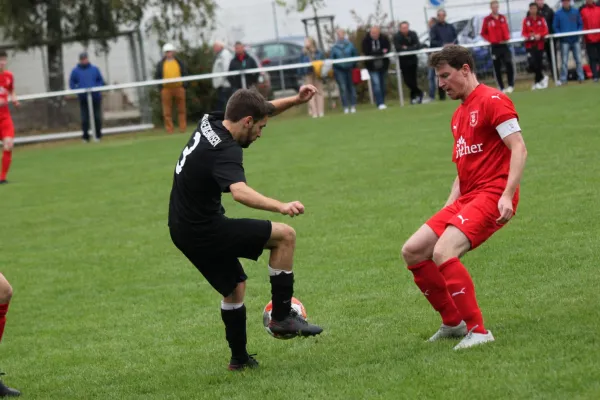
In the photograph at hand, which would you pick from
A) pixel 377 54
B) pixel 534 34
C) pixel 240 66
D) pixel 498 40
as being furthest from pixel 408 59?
pixel 240 66

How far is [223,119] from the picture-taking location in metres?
6.12

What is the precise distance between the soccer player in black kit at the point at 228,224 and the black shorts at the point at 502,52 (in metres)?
18.9

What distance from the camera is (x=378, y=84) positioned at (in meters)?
24.8

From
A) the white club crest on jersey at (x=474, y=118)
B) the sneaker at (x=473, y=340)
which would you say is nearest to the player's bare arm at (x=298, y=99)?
the white club crest on jersey at (x=474, y=118)

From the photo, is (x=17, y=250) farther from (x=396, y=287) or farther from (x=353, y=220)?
(x=396, y=287)

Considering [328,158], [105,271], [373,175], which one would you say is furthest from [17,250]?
[328,158]

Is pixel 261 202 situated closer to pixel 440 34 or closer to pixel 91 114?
pixel 91 114

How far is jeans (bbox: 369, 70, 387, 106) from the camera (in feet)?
81.0

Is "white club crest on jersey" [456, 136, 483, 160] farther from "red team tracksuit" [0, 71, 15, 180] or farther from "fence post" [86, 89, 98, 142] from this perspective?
"fence post" [86, 89, 98, 142]

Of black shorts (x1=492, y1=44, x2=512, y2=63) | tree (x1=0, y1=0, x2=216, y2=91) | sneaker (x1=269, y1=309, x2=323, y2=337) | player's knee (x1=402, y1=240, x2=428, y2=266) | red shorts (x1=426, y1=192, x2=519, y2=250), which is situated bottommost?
sneaker (x1=269, y1=309, x2=323, y2=337)

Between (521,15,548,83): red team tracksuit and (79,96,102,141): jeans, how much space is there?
10642 millimetres

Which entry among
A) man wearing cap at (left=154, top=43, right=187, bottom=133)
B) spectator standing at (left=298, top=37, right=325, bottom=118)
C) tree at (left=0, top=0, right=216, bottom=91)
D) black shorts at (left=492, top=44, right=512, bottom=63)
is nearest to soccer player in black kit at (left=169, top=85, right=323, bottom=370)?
man wearing cap at (left=154, top=43, right=187, bottom=133)

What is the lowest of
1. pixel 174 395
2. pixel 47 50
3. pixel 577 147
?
pixel 174 395

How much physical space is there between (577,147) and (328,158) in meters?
4.33
